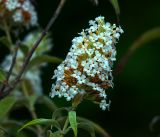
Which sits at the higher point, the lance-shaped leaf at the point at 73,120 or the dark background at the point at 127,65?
the dark background at the point at 127,65

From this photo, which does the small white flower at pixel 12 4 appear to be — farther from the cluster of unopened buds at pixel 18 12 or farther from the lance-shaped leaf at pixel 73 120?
the lance-shaped leaf at pixel 73 120

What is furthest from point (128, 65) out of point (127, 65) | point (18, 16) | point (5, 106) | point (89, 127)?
point (89, 127)

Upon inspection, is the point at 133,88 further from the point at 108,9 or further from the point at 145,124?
the point at 108,9

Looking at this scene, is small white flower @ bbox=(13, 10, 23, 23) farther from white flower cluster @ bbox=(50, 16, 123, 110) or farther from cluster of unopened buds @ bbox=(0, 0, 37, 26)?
white flower cluster @ bbox=(50, 16, 123, 110)

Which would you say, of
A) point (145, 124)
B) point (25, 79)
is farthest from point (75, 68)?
point (145, 124)

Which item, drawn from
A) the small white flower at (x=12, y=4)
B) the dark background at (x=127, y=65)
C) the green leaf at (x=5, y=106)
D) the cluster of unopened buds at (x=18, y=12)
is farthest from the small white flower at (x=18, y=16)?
the dark background at (x=127, y=65)

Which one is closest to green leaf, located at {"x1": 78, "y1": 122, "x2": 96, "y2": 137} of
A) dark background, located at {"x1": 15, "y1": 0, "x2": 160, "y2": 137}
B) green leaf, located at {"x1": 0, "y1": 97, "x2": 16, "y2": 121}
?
green leaf, located at {"x1": 0, "y1": 97, "x2": 16, "y2": 121}
